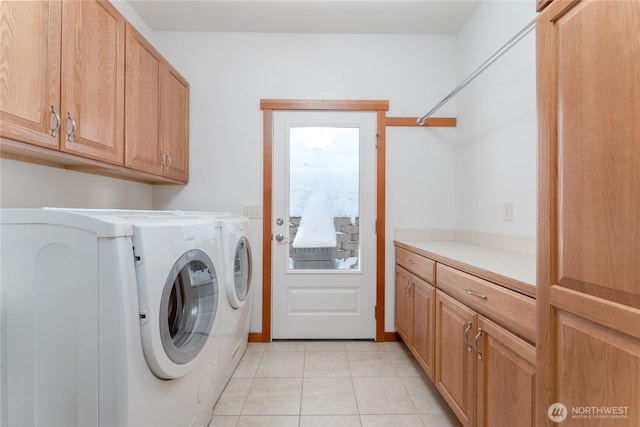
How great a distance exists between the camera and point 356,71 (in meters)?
2.61

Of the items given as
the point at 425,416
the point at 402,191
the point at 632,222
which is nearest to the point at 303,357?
the point at 425,416

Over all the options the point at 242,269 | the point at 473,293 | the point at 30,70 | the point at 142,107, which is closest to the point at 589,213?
the point at 473,293

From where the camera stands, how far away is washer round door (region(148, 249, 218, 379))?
43.2 inches

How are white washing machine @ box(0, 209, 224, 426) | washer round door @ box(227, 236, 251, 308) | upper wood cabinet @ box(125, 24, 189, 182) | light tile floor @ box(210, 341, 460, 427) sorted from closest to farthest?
white washing machine @ box(0, 209, 224, 426)
light tile floor @ box(210, 341, 460, 427)
upper wood cabinet @ box(125, 24, 189, 182)
washer round door @ box(227, 236, 251, 308)

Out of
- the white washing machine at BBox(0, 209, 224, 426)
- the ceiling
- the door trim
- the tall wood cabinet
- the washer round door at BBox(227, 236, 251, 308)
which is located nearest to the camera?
the tall wood cabinet

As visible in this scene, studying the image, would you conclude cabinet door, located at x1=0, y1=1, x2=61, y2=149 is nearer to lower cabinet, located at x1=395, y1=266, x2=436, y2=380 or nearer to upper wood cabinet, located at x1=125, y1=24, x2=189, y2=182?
upper wood cabinet, located at x1=125, y1=24, x2=189, y2=182

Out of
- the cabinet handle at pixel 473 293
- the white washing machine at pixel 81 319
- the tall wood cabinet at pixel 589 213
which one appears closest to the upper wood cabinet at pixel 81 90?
the white washing machine at pixel 81 319

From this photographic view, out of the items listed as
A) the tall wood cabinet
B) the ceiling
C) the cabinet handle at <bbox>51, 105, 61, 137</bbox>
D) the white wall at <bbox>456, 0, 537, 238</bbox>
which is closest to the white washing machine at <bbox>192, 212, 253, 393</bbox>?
the cabinet handle at <bbox>51, 105, 61, 137</bbox>

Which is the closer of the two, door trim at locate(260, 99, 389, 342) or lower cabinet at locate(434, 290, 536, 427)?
lower cabinet at locate(434, 290, 536, 427)

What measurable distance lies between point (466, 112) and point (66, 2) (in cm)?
251

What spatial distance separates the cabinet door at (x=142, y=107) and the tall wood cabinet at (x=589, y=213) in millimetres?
1874

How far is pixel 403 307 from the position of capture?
2.33 m

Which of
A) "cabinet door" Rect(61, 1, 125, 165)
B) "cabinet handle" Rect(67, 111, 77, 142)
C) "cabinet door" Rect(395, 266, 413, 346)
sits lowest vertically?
"cabinet door" Rect(395, 266, 413, 346)

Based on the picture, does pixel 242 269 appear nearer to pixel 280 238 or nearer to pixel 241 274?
pixel 241 274
